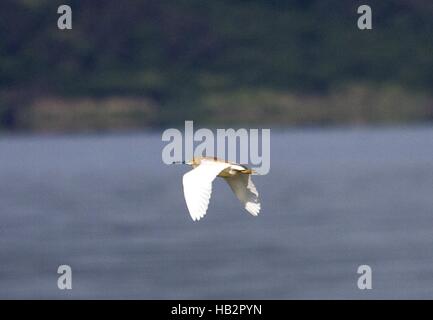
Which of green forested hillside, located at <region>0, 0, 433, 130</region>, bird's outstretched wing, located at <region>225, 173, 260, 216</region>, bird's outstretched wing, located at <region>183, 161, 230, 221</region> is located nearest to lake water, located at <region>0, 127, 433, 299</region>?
bird's outstretched wing, located at <region>225, 173, 260, 216</region>

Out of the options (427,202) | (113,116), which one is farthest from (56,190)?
(113,116)

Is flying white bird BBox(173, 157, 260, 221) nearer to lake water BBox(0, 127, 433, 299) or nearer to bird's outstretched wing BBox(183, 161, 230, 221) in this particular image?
bird's outstretched wing BBox(183, 161, 230, 221)

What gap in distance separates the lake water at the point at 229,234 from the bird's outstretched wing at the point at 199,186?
13652 mm

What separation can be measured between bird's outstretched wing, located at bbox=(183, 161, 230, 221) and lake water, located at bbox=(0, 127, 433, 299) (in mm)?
13652

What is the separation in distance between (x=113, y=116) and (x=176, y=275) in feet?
370

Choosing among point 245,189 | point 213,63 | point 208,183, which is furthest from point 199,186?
point 213,63

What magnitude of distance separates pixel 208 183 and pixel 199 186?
0.14 metres

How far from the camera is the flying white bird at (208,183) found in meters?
12.6

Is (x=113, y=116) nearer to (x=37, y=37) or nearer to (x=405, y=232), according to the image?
(x=37, y=37)

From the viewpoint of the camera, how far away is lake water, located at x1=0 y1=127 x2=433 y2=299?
95.8ft

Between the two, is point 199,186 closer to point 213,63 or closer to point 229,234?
Answer: point 229,234

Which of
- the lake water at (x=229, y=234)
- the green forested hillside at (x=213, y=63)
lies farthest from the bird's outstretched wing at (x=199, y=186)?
the green forested hillside at (x=213, y=63)

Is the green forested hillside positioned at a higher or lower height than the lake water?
higher

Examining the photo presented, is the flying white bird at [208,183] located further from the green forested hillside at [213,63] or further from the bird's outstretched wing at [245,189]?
the green forested hillside at [213,63]
